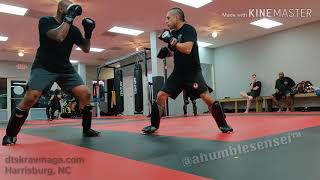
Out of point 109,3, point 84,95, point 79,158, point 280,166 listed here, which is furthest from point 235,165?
point 109,3

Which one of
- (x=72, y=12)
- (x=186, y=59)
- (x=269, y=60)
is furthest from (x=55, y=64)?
(x=269, y=60)

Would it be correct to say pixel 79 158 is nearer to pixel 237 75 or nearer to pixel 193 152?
pixel 193 152

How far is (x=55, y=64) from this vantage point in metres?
2.67

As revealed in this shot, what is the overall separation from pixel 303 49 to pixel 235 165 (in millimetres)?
9903

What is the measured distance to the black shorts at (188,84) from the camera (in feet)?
8.83

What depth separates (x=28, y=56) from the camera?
521 inches

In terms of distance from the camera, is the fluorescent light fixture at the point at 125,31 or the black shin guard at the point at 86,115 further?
the fluorescent light fixture at the point at 125,31

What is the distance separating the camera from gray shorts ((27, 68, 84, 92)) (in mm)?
2521

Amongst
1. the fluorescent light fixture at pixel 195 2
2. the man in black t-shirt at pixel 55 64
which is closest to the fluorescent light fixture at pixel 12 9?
the fluorescent light fixture at pixel 195 2

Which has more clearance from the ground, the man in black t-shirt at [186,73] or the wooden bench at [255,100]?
the man in black t-shirt at [186,73]

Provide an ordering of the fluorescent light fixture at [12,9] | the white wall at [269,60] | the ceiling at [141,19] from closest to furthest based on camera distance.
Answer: the fluorescent light fixture at [12,9] < the ceiling at [141,19] < the white wall at [269,60]

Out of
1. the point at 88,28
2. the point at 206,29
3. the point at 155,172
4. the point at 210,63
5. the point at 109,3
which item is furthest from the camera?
the point at 210,63

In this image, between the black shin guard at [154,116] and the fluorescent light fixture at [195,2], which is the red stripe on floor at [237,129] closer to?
the black shin guard at [154,116]

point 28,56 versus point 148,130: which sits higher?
point 28,56
